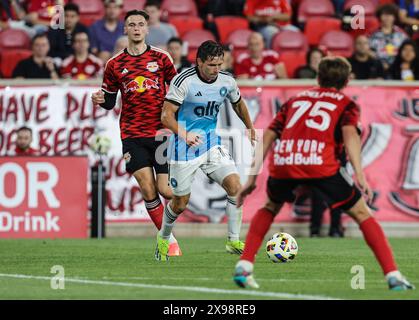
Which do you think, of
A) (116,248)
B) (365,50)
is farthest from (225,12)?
(116,248)

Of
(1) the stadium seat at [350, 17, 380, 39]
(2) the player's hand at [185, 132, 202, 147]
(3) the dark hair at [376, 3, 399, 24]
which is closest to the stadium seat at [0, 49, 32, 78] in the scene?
(1) the stadium seat at [350, 17, 380, 39]

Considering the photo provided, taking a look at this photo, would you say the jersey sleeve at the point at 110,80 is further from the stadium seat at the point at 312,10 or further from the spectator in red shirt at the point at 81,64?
the stadium seat at the point at 312,10

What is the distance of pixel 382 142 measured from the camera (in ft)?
60.2

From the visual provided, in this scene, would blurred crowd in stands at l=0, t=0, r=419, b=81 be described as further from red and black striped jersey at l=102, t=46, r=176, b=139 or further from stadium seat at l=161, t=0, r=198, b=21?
red and black striped jersey at l=102, t=46, r=176, b=139

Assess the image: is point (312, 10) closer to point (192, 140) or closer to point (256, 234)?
point (192, 140)

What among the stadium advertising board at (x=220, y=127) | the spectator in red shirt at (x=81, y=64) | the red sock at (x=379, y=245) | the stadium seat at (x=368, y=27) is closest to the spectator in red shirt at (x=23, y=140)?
the stadium advertising board at (x=220, y=127)

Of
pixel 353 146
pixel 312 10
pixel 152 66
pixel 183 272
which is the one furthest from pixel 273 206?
pixel 312 10

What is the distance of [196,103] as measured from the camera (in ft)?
39.7

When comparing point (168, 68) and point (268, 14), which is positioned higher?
point (168, 68)

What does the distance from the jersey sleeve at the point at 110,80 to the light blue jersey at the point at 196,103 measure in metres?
1.03

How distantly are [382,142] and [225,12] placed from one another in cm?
481

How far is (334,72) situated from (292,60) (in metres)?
11.2

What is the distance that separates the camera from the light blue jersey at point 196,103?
1191 centimetres

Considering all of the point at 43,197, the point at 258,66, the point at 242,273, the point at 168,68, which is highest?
the point at 168,68
